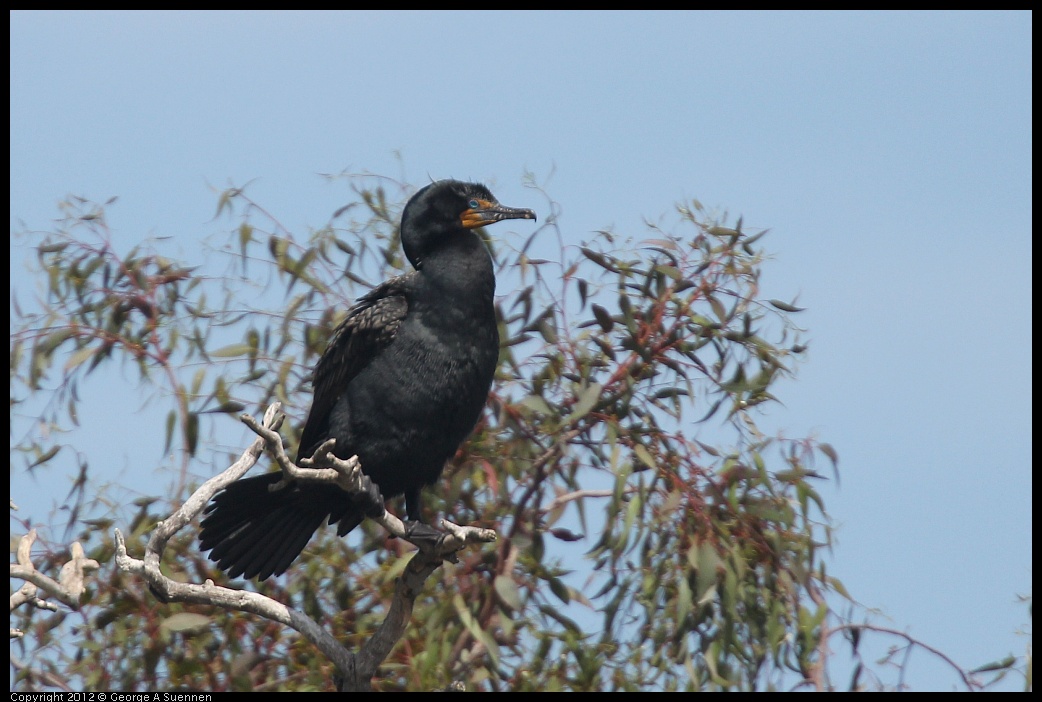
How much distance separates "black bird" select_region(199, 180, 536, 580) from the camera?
4250mm

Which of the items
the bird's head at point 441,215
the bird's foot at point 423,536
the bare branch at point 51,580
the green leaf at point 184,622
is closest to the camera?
the bare branch at point 51,580

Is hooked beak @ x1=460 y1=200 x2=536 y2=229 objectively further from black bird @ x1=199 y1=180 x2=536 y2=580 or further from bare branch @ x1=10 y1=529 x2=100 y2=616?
bare branch @ x1=10 y1=529 x2=100 y2=616

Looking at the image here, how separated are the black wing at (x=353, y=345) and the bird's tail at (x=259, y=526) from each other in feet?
0.54

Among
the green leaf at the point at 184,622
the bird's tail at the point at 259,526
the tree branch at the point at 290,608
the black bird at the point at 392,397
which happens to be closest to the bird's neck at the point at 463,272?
the black bird at the point at 392,397

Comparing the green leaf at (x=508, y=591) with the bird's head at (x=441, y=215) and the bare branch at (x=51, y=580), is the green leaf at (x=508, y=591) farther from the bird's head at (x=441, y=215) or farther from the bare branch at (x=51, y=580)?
the bare branch at (x=51, y=580)

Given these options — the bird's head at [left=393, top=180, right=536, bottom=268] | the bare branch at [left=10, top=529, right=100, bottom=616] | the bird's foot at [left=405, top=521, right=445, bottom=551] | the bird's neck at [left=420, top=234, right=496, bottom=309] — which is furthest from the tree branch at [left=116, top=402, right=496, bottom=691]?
the bird's head at [left=393, top=180, right=536, bottom=268]

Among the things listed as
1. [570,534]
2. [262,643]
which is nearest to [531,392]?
[570,534]

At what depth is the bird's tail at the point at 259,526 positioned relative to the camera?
433 centimetres

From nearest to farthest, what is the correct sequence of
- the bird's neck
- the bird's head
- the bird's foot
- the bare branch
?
the bare branch
the bird's foot
the bird's neck
the bird's head

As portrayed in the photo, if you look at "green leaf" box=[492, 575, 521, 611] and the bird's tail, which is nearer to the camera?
"green leaf" box=[492, 575, 521, 611]

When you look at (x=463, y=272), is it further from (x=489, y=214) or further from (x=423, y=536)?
(x=423, y=536)

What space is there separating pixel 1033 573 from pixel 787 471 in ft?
2.48

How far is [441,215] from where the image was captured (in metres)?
4.49
